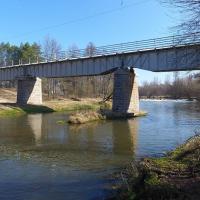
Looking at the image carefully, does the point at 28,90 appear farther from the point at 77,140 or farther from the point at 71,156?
the point at 71,156

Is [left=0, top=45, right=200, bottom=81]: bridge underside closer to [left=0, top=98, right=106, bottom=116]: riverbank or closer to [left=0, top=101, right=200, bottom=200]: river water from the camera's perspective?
[left=0, top=98, right=106, bottom=116]: riverbank

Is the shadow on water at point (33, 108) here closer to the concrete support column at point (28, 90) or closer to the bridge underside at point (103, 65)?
the concrete support column at point (28, 90)

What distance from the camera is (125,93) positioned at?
57625mm

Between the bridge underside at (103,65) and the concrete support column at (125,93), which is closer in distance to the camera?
the bridge underside at (103,65)

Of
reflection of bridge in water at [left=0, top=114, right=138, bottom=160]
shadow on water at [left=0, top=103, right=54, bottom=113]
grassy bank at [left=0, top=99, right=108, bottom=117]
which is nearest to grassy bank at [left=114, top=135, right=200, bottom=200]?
reflection of bridge in water at [left=0, top=114, right=138, bottom=160]

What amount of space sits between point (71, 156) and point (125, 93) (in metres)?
34.3

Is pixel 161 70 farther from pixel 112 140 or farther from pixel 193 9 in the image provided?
pixel 193 9

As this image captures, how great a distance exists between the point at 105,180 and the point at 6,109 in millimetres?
51410

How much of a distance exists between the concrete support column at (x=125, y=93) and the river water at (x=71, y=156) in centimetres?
1708

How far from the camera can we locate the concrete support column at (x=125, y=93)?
188 feet

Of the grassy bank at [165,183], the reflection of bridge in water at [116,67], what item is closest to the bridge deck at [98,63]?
the reflection of bridge in water at [116,67]

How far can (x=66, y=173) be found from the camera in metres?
19.0

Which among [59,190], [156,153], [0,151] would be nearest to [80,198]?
[59,190]

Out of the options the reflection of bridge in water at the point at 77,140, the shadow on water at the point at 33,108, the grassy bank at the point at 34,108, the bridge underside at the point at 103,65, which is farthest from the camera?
the shadow on water at the point at 33,108
